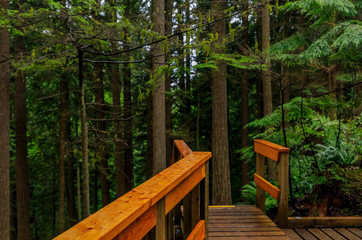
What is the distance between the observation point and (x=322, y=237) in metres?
3.56

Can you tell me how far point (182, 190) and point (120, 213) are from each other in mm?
985

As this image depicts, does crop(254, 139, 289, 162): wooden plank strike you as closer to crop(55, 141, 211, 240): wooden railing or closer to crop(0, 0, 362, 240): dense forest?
crop(0, 0, 362, 240): dense forest

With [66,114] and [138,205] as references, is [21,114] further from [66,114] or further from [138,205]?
[138,205]

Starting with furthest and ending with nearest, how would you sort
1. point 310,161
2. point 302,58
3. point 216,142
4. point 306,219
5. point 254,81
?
1. point 254,81
2. point 216,142
3. point 302,58
4. point 310,161
5. point 306,219

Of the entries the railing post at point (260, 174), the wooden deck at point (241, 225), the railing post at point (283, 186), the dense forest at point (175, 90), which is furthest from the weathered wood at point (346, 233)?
the railing post at point (260, 174)

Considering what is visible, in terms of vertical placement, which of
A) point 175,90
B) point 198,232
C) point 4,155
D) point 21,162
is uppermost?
point 175,90

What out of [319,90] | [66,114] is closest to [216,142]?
[319,90]

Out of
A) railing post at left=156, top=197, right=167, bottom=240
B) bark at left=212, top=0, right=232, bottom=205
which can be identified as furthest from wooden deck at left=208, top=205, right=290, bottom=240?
bark at left=212, top=0, right=232, bottom=205

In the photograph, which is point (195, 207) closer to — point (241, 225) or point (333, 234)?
point (241, 225)

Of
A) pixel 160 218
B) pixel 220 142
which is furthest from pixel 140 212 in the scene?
pixel 220 142

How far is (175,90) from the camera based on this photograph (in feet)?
38.9

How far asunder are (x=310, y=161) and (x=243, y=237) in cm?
256

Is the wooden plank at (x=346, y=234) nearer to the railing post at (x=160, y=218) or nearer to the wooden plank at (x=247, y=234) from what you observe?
the wooden plank at (x=247, y=234)

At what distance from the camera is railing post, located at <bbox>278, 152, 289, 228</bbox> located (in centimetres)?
385
